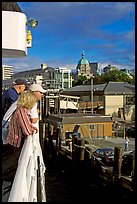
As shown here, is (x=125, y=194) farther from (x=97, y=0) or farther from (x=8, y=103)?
(x=97, y=0)

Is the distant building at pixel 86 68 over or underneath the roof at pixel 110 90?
over

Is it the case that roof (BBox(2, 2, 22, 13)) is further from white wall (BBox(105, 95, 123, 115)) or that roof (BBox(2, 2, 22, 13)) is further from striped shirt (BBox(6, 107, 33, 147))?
white wall (BBox(105, 95, 123, 115))

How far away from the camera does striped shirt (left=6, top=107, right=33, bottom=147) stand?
7.72 feet

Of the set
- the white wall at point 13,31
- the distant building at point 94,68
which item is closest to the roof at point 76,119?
the white wall at point 13,31

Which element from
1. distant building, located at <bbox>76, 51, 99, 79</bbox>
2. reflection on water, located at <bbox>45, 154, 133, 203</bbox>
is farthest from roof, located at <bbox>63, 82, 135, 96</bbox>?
distant building, located at <bbox>76, 51, 99, 79</bbox>

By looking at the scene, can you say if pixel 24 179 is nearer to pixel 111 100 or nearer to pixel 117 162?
pixel 117 162

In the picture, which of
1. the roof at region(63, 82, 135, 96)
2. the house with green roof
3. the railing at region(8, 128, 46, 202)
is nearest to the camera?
the railing at region(8, 128, 46, 202)

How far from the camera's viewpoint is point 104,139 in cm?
1869

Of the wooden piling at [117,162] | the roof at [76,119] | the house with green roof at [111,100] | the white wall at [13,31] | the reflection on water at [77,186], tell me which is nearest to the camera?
the white wall at [13,31]

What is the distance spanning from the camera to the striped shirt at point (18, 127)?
2.35 meters

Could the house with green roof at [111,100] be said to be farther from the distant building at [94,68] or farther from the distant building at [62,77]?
the distant building at [94,68]

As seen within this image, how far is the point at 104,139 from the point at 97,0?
56.1ft

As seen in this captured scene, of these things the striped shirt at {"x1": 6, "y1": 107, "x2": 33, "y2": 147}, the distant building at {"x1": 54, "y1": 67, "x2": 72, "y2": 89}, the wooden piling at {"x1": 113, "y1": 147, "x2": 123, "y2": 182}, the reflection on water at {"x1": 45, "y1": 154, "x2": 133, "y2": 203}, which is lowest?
the reflection on water at {"x1": 45, "y1": 154, "x2": 133, "y2": 203}

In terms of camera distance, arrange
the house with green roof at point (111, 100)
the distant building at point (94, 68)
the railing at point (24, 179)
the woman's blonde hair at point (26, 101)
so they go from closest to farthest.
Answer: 1. the railing at point (24, 179)
2. the woman's blonde hair at point (26, 101)
3. the house with green roof at point (111, 100)
4. the distant building at point (94, 68)
